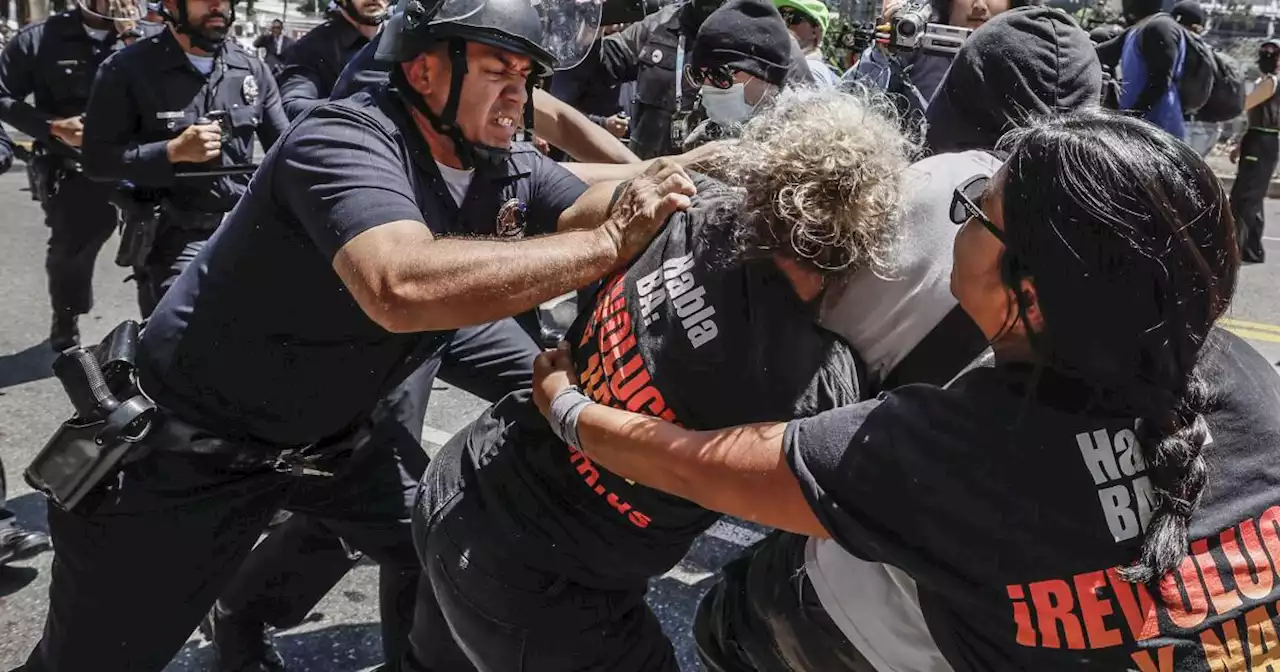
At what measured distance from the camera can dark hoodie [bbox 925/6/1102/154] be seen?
1906mm

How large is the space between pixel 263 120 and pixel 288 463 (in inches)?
97.4

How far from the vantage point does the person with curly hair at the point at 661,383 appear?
1483 mm

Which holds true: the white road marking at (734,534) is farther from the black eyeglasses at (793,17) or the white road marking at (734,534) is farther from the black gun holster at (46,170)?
the black gun holster at (46,170)

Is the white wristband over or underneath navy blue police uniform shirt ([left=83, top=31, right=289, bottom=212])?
over

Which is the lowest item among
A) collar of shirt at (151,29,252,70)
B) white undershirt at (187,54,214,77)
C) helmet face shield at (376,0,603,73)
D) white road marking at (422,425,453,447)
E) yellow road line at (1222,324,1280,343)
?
yellow road line at (1222,324,1280,343)

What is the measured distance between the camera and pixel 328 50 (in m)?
4.66

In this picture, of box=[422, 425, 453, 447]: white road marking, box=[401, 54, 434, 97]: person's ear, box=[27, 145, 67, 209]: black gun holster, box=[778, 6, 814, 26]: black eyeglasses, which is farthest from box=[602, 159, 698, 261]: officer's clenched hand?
box=[27, 145, 67, 209]: black gun holster

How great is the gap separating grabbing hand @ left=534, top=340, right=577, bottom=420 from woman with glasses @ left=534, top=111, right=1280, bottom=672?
421mm

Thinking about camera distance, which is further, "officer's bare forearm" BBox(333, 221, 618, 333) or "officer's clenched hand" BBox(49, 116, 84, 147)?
"officer's clenched hand" BBox(49, 116, 84, 147)

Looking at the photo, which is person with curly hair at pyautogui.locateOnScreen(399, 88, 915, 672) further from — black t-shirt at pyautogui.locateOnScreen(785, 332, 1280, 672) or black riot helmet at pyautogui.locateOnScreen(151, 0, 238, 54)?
black riot helmet at pyautogui.locateOnScreen(151, 0, 238, 54)

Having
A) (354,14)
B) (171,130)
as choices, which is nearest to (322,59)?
(354,14)

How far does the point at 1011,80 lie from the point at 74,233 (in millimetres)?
4572

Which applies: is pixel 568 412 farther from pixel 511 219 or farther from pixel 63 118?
pixel 63 118

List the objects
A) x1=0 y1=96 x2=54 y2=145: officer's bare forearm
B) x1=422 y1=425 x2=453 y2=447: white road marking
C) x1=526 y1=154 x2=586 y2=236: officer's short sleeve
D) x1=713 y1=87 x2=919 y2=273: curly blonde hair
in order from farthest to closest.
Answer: x1=0 y1=96 x2=54 y2=145: officer's bare forearm
x1=422 y1=425 x2=453 y2=447: white road marking
x1=526 y1=154 x2=586 y2=236: officer's short sleeve
x1=713 y1=87 x2=919 y2=273: curly blonde hair
